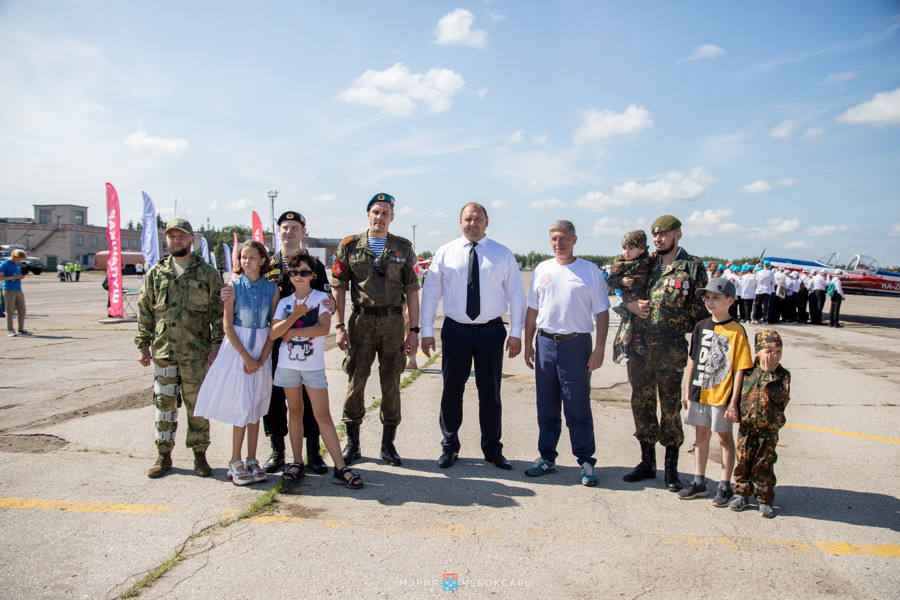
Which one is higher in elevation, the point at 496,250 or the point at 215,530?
the point at 496,250

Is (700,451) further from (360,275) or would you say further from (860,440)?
(360,275)

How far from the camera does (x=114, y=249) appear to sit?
45.2 ft

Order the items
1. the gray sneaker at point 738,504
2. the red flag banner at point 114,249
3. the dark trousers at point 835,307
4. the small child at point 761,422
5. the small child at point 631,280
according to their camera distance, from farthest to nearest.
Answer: the dark trousers at point 835,307 < the red flag banner at point 114,249 < the small child at point 631,280 < the gray sneaker at point 738,504 < the small child at point 761,422

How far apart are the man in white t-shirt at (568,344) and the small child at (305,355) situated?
1.66 m

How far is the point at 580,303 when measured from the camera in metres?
4.07

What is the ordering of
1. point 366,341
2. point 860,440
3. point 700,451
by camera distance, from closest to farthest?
point 700,451
point 366,341
point 860,440

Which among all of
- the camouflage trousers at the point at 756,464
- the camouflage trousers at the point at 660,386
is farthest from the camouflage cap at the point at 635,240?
the camouflage trousers at the point at 756,464

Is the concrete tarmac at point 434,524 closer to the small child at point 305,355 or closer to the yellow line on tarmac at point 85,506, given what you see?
the yellow line on tarmac at point 85,506

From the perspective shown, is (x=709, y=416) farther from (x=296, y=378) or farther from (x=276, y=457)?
(x=276, y=457)

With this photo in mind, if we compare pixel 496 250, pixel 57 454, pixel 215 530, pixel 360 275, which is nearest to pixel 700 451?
pixel 496 250

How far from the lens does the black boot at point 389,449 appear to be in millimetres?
4301

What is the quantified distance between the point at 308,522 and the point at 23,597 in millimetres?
1439

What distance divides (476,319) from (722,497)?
2.29 meters

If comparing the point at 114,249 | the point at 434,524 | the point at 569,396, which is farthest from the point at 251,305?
the point at 114,249
